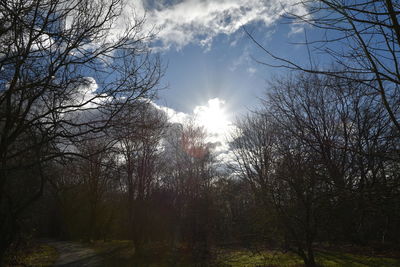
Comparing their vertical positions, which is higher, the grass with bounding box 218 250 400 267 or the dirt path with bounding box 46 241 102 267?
the grass with bounding box 218 250 400 267

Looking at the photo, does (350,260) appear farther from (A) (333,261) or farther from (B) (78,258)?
(B) (78,258)

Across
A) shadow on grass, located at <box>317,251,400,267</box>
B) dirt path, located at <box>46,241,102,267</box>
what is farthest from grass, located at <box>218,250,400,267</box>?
dirt path, located at <box>46,241,102,267</box>

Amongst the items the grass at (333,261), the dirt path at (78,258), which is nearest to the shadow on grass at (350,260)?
the grass at (333,261)

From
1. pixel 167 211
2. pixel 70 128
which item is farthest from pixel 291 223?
pixel 167 211

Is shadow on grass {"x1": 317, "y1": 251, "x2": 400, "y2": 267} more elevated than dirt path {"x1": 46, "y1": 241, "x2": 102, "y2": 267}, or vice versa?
shadow on grass {"x1": 317, "y1": 251, "x2": 400, "y2": 267}

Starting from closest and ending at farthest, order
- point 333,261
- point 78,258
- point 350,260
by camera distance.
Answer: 1. point 333,261
2. point 350,260
3. point 78,258

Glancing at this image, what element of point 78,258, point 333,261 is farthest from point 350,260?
point 78,258

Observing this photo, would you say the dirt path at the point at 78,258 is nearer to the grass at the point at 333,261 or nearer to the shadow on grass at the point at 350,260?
the grass at the point at 333,261

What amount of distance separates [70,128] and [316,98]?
12663mm

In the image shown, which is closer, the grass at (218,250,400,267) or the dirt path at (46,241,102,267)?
the grass at (218,250,400,267)

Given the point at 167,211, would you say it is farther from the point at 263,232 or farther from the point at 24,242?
the point at 263,232

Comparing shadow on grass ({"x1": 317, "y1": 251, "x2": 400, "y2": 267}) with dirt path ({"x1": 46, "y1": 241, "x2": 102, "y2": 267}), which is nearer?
shadow on grass ({"x1": 317, "y1": 251, "x2": 400, "y2": 267})

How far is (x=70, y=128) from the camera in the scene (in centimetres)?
546

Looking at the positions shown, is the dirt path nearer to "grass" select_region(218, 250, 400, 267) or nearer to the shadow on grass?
"grass" select_region(218, 250, 400, 267)
